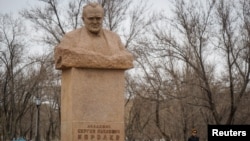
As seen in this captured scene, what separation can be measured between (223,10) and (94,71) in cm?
1115

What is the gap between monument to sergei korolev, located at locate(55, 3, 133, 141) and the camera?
11648 millimetres

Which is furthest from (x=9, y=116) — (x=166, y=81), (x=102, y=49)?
(x=102, y=49)

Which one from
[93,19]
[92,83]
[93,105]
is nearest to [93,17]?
[93,19]

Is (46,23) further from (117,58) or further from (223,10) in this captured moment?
(117,58)

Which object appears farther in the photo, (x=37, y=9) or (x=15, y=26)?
(x=15, y=26)

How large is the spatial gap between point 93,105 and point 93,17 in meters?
2.04

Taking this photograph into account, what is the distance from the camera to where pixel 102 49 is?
12195 mm

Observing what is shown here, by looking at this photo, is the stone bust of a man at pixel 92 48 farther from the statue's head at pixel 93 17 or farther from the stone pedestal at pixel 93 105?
the stone pedestal at pixel 93 105

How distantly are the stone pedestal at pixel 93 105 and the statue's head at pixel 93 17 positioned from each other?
3.32ft

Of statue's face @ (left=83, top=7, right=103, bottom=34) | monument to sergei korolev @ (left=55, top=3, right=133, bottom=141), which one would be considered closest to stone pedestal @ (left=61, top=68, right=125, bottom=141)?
monument to sergei korolev @ (left=55, top=3, right=133, bottom=141)

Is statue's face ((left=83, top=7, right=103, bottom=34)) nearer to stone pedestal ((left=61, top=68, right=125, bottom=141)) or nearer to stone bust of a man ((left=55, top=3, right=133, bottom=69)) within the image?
stone bust of a man ((left=55, top=3, right=133, bottom=69))

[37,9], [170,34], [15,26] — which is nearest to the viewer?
[170,34]

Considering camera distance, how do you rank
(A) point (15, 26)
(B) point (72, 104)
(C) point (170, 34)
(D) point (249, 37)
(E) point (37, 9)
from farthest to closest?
1. (A) point (15, 26)
2. (E) point (37, 9)
3. (C) point (170, 34)
4. (D) point (249, 37)
5. (B) point (72, 104)

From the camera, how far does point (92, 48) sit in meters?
12.1
